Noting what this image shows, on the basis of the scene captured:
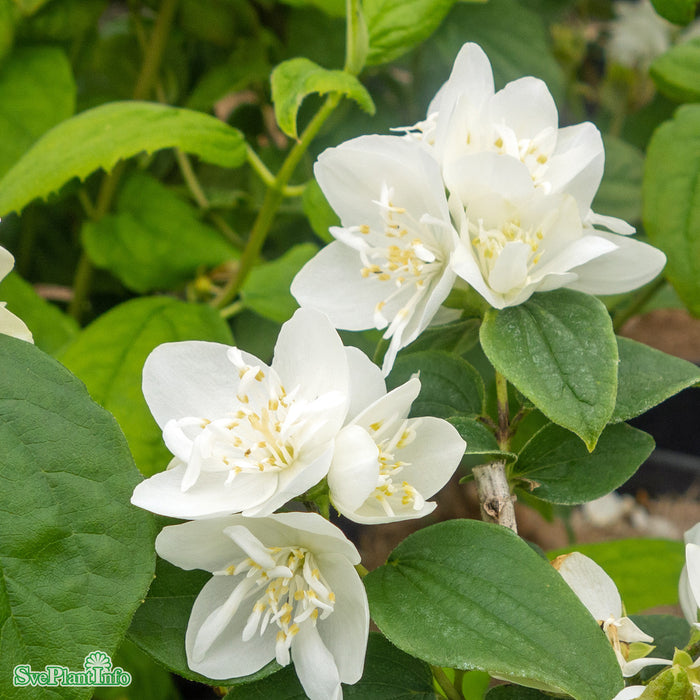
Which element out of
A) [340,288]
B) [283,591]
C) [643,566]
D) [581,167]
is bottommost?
[643,566]

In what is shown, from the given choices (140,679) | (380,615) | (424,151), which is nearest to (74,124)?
(424,151)

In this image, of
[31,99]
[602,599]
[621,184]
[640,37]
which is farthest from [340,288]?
[640,37]

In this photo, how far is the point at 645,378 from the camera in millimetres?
493

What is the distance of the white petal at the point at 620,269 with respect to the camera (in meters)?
0.49

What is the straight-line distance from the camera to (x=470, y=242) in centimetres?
48

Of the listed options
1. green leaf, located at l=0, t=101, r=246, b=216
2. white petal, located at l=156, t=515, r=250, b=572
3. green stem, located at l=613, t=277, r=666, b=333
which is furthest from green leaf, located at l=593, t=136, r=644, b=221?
white petal, located at l=156, t=515, r=250, b=572

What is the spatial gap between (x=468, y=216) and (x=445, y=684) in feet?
0.92

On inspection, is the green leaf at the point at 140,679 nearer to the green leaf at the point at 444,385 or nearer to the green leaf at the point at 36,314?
the green leaf at the point at 36,314

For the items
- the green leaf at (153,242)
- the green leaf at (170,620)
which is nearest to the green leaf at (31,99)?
the green leaf at (153,242)

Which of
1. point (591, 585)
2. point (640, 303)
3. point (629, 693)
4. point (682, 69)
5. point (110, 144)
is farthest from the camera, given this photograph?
point (640, 303)

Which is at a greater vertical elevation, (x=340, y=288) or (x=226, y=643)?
(x=340, y=288)

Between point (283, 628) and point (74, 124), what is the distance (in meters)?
0.47

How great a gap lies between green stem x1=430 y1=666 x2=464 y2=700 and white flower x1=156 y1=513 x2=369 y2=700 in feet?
0.24

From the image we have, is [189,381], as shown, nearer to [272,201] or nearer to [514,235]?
[514,235]
